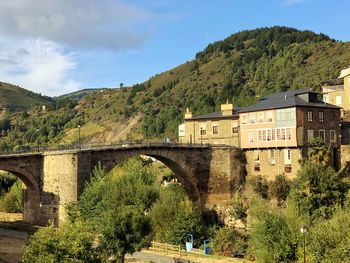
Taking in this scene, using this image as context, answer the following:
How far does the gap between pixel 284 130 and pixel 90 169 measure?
2620 cm

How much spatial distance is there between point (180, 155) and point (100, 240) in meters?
33.6

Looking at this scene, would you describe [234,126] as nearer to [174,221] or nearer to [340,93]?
[340,93]

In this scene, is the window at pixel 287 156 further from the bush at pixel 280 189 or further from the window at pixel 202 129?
the window at pixel 202 129

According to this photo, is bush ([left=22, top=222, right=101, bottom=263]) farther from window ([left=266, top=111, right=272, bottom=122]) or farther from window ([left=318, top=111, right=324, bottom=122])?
window ([left=318, top=111, right=324, bottom=122])

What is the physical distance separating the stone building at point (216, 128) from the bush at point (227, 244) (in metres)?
21.0

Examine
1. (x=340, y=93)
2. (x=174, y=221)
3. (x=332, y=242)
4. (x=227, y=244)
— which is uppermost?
(x=340, y=93)

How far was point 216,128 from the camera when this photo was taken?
249 feet

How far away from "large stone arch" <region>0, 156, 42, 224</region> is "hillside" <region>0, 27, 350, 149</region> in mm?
65605

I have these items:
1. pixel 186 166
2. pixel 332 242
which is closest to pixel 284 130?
pixel 186 166

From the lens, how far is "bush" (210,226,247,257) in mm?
51513

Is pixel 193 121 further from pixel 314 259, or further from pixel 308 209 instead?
pixel 314 259

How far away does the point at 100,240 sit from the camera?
36.6m

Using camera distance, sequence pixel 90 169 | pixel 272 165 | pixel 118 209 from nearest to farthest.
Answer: pixel 118 209
pixel 90 169
pixel 272 165

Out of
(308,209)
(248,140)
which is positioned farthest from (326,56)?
(308,209)
